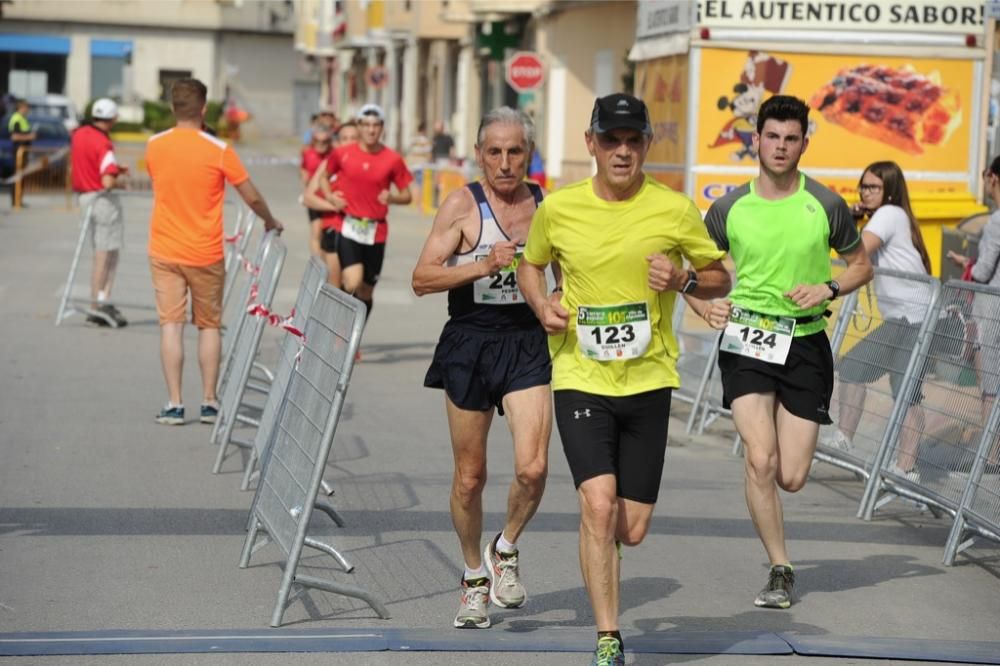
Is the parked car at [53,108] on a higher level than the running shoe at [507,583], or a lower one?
higher

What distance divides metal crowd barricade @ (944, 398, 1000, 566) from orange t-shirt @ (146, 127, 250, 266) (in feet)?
16.1

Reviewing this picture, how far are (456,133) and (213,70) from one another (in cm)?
3597

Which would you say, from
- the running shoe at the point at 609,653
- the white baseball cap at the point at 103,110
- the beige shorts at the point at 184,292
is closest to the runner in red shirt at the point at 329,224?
the beige shorts at the point at 184,292

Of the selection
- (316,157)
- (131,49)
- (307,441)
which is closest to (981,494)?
(307,441)

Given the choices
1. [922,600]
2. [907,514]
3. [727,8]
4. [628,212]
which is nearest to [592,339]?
[628,212]

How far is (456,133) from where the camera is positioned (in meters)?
51.2

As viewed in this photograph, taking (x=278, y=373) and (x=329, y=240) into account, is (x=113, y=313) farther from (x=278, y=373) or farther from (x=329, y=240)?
(x=278, y=373)

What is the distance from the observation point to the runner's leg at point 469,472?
654 cm

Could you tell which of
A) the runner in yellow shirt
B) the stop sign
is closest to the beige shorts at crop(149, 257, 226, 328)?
the runner in yellow shirt

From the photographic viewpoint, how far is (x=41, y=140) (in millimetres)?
39969

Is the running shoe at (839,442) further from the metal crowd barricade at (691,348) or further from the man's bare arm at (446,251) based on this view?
the man's bare arm at (446,251)

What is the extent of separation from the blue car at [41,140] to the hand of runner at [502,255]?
31.8 m

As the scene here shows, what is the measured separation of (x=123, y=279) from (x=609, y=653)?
11.8 m

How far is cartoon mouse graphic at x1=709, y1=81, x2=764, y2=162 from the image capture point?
15.2 meters
